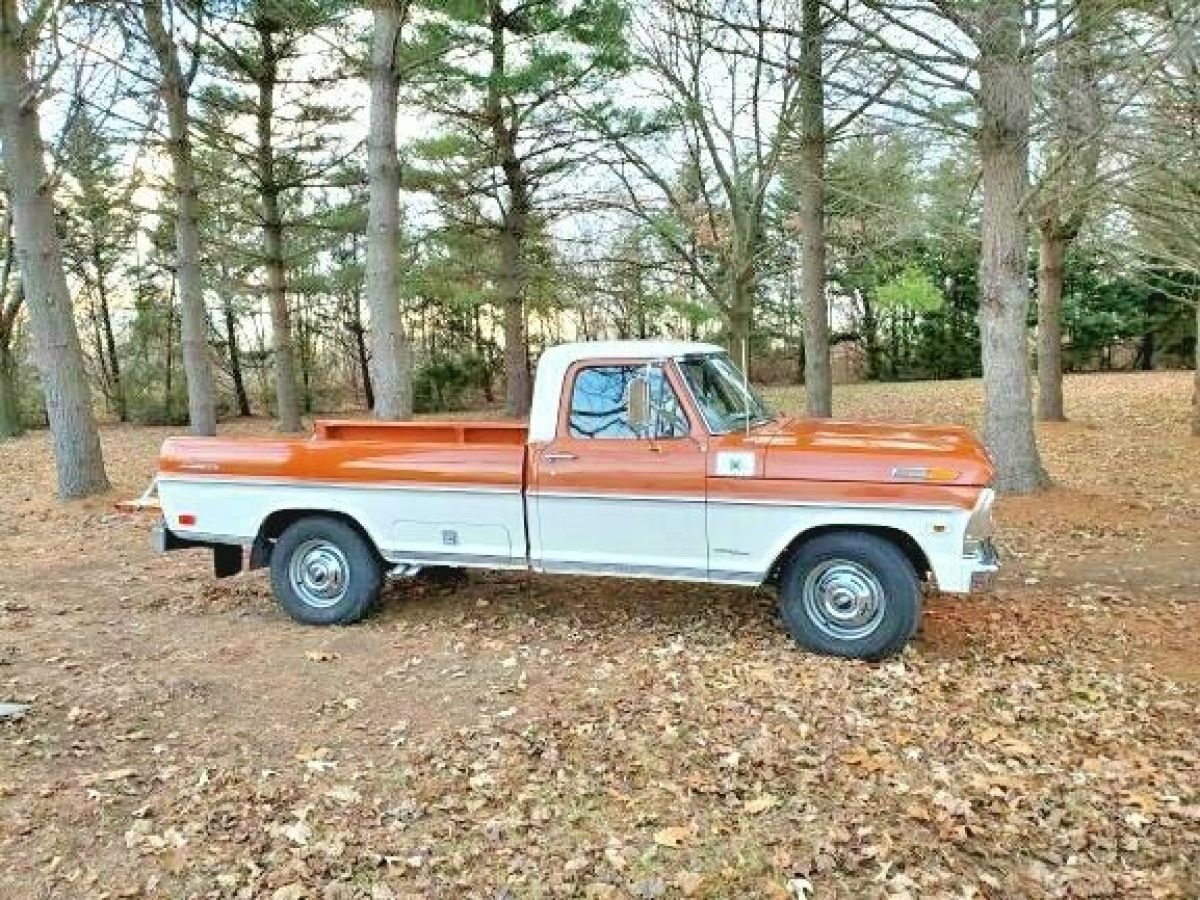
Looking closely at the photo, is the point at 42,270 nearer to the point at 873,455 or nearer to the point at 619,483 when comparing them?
the point at 619,483

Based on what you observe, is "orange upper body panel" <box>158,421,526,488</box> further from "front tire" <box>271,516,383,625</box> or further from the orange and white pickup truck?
"front tire" <box>271,516,383,625</box>

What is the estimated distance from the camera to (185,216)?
45.8 ft

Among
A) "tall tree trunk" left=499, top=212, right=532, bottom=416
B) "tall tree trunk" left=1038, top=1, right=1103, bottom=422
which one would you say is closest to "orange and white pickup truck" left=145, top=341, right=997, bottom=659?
"tall tree trunk" left=1038, top=1, right=1103, bottom=422

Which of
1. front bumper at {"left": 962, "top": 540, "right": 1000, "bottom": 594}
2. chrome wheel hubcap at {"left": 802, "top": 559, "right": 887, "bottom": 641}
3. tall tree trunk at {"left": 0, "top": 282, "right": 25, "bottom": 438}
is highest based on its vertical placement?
tall tree trunk at {"left": 0, "top": 282, "right": 25, "bottom": 438}

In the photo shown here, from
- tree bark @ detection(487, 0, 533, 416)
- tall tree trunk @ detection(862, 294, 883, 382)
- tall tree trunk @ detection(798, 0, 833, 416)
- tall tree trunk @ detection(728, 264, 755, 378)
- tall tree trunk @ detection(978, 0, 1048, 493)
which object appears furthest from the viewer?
tall tree trunk @ detection(862, 294, 883, 382)

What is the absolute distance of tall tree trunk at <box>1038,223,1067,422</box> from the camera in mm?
14445

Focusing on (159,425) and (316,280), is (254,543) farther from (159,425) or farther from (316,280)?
(159,425)

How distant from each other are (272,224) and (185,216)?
3.79 meters

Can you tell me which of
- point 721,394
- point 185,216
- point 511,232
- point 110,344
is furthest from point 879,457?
point 110,344

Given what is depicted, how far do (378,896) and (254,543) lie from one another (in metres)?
3.69

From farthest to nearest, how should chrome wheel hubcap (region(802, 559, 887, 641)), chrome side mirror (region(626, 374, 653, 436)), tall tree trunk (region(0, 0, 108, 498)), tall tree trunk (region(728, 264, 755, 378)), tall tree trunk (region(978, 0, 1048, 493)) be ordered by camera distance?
tall tree trunk (region(728, 264, 755, 378)) → tall tree trunk (region(0, 0, 108, 498)) → tall tree trunk (region(978, 0, 1048, 493)) → chrome side mirror (region(626, 374, 653, 436)) → chrome wheel hubcap (region(802, 559, 887, 641))

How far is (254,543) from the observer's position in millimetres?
6559

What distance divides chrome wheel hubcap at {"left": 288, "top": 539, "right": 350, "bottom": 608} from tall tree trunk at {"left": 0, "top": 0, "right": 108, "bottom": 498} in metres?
5.99

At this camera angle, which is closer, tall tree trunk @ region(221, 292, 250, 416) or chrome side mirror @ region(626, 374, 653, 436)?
chrome side mirror @ region(626, 374, 653, 436)
